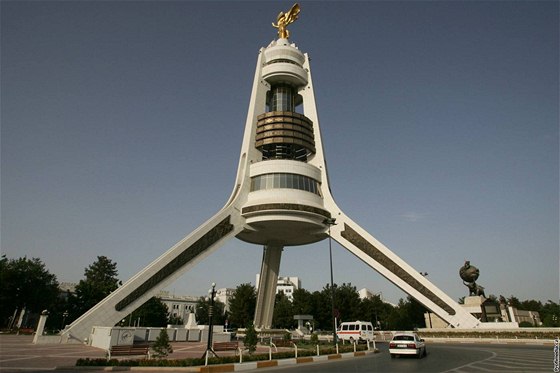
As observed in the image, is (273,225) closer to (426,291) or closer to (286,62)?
(426,291)

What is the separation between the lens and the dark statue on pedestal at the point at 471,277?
41656 millimetres

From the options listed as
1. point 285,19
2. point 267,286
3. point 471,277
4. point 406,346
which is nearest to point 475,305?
point 471,277

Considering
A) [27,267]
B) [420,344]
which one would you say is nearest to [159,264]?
[420,344]

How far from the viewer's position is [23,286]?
4972 centimetres

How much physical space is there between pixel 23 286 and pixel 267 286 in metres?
35.6

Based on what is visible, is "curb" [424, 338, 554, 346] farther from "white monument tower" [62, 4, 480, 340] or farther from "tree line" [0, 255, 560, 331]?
"tree line" [0, 255, 560, 331]

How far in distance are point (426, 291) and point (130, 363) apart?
3285 centimetres

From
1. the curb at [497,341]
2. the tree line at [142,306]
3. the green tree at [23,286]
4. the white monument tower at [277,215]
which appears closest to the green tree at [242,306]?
the tree line at [142,306]

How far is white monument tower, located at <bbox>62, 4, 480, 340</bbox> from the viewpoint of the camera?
33188 mm

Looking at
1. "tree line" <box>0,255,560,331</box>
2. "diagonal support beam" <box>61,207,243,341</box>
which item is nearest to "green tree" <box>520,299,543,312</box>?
"tree line" <box>0,255,560,331</box>

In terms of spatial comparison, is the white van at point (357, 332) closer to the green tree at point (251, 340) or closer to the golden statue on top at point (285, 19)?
the green tree at point (251, 340)

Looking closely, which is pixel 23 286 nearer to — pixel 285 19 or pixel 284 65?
pixel 284 65

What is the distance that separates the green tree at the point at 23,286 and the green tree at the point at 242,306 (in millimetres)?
31650

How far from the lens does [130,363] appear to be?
45.4ft
